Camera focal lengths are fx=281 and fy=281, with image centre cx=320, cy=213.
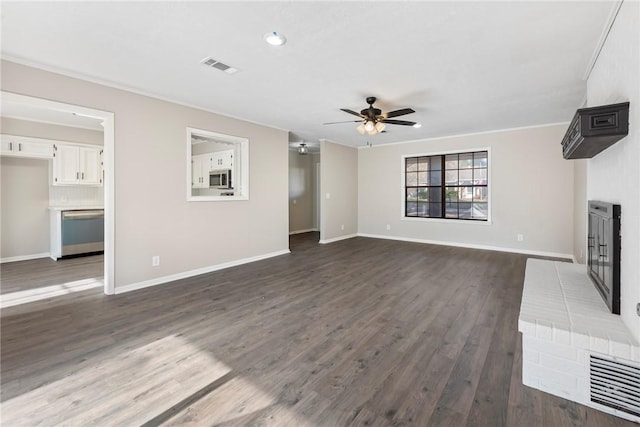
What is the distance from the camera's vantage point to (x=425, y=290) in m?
3.67

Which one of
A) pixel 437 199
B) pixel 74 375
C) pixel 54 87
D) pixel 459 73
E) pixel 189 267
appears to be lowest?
pixel 74 375

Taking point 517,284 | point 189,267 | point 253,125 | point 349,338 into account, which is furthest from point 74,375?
point 517,284

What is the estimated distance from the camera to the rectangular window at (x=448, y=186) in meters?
6.38

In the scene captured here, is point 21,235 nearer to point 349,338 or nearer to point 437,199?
point 349,338

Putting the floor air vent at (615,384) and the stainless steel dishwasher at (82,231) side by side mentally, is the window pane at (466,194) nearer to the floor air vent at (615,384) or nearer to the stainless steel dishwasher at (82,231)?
the floor air vent at (615,384)

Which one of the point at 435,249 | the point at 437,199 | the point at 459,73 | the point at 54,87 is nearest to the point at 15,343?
the point at 54,87

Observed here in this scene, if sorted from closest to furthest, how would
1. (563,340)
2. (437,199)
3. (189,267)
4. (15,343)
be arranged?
1. (563,340)
2. (15,343)
3. (189,267)
4. (437,199)

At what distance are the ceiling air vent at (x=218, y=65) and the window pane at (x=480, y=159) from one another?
556 centimetres

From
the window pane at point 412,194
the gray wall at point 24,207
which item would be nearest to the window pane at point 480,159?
the window pane at point 412,194

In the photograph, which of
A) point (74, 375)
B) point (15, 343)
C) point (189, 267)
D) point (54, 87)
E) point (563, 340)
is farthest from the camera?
point (189, 267)

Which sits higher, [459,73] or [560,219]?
[459,73]

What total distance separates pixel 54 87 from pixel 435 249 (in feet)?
22.0

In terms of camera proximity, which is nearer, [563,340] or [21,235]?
[563,340]

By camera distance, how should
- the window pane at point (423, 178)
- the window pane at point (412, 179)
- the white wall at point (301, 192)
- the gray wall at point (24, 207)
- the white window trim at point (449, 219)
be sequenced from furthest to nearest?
the white wall at point (301, 192)
the window pane at point (412, 179)
the window pane at point (423, 178)
the white window trim at point (449, 219)
the gray wall at point (24, 207)
